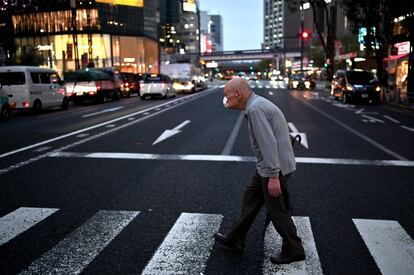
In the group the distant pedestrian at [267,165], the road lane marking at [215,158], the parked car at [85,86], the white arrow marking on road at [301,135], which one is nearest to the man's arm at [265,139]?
the distant pedestrian at [267,165]

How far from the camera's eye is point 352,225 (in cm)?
473

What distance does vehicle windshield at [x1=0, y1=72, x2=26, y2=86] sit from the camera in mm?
18234

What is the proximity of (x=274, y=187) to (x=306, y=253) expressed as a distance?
95cm

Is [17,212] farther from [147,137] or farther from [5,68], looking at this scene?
[5,68]

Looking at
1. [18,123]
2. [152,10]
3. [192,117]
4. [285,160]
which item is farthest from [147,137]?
[152,10]

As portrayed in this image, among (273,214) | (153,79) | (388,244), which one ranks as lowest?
(388,244)

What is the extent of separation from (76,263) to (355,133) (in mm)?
10310

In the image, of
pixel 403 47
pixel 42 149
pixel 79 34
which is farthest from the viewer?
pixel 79 34

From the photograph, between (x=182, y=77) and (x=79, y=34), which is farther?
(x=79, y=34)

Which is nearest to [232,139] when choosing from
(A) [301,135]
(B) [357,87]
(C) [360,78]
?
(A) [301,135]

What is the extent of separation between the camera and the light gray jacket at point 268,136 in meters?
3.35

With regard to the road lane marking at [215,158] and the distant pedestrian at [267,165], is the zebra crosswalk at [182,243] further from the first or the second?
the road lane marking at [215,158]

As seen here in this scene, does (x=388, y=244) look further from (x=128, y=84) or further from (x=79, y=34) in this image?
(x=79, y=34)

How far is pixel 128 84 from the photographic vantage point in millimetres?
35719
